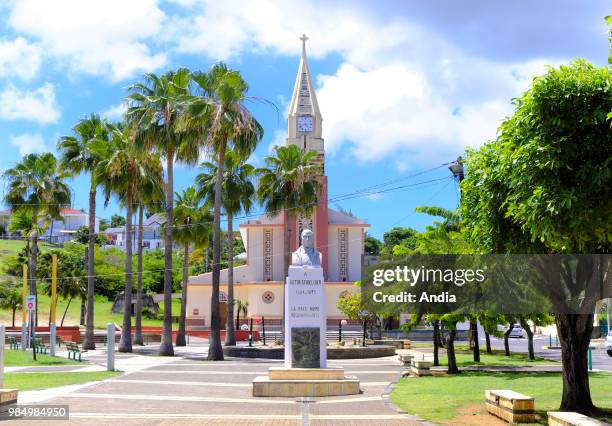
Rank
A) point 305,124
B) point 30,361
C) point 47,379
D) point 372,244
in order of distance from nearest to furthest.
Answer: point 47,379 < point 30,361 < point 305,124 < point 372,244

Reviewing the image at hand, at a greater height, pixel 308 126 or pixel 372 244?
pixel 308 126

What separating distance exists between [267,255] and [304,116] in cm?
1272

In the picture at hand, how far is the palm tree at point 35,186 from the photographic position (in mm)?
44531

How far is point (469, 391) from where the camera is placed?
1783 cm

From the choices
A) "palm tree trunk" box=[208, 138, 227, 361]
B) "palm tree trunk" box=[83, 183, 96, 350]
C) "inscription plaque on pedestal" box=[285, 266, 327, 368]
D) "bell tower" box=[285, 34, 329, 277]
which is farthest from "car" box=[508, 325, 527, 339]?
"inscription plaque on pedestal" box=[285, 266, 327, 368]

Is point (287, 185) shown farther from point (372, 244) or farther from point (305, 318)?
point (372, 244)

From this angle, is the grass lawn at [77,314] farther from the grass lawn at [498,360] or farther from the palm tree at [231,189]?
the grass lawn at [498,360]

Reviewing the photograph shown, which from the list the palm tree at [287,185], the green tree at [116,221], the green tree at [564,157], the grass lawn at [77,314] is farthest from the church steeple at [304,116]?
the green tree at [116,221]

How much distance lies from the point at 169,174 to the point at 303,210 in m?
7.29

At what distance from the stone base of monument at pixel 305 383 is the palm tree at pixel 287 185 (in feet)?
60.4

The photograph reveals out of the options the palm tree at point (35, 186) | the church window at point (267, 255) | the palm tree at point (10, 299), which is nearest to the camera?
the palm tree at point (35, 186)

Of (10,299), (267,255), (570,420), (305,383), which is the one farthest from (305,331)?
(10,299)

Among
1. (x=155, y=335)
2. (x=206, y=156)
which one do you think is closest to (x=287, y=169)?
(x=206, y=156)

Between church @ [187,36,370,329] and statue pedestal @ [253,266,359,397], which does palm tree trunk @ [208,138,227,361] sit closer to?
statue pedestal @ [253,266,359,397]
